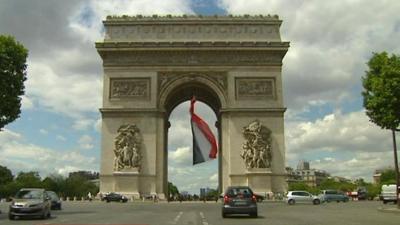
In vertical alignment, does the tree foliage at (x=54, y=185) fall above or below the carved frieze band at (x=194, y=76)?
below

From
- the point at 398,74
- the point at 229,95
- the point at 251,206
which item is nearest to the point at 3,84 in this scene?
the point at 251,206

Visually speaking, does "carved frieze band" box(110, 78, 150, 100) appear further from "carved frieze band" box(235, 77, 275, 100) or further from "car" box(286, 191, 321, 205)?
"car" box(286, 191, 321, 205)

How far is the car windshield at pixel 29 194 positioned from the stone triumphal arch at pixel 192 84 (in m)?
25.5

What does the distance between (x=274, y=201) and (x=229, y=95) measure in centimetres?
1087

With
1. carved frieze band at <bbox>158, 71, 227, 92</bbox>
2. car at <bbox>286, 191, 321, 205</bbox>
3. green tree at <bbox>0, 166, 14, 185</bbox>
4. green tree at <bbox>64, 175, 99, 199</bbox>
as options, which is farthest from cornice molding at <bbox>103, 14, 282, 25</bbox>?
green tree at <bbox>64, 175, 99, 199</bbox>

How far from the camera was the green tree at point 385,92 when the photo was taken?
3084 cm

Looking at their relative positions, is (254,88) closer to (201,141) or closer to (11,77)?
(201,141)

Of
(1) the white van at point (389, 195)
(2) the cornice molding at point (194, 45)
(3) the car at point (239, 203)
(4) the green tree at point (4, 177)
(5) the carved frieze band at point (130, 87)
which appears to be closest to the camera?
(3) the car at point (239, 203)

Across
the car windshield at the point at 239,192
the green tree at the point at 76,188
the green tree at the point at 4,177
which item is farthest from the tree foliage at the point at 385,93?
the green tree at the point at 76,188

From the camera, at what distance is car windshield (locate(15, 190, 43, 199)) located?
2710cm

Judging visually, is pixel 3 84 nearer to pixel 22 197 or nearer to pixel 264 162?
pixel 22 197

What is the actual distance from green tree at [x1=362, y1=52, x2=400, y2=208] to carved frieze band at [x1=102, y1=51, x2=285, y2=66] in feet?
76.9

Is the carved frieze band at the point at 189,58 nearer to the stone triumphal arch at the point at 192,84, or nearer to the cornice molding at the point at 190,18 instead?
the stone triumphal arch at the point at 192,84

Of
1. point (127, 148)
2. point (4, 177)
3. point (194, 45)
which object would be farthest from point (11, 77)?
point (4, 177)
